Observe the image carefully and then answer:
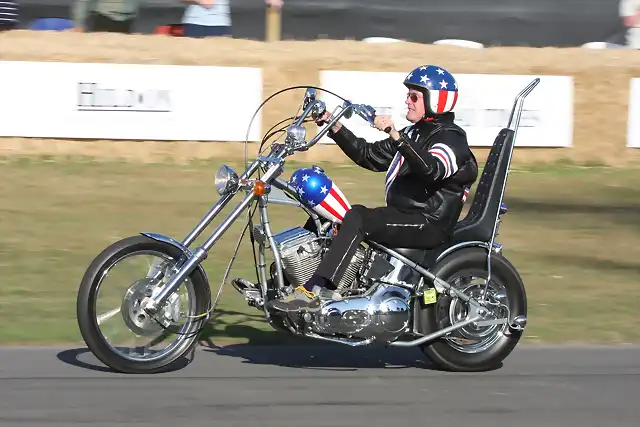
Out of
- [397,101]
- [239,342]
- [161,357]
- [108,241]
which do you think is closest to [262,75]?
[397,101]

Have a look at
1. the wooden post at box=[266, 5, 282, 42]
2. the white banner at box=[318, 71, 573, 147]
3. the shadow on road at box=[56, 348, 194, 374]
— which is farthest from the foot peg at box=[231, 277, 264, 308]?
the wooden post at box=[266, 5, 282, 42]

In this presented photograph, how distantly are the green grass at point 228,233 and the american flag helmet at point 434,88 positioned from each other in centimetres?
106

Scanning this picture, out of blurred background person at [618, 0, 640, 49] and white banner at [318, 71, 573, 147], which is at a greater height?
blurred background person at [618, 0, 640, 49]

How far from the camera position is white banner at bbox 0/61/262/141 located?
1259 cm

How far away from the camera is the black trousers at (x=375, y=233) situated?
238 inches

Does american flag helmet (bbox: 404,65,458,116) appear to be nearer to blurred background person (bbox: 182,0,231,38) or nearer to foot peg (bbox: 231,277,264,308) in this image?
foot peg (bbox: 231,277,264,308)

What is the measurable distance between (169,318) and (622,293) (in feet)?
13.2

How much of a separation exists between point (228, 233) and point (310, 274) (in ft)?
14.7

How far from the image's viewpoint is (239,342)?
696 centimetres

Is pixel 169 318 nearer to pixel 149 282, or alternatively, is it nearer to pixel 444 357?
pixel 149 282

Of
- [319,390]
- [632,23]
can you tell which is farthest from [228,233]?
[632,23]

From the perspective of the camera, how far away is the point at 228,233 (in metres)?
10.6

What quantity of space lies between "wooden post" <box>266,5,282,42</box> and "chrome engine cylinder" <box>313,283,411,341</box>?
8736 millimetres

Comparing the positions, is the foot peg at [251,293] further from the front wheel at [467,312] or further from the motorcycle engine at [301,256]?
the front wheel at [467,312]
